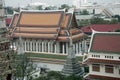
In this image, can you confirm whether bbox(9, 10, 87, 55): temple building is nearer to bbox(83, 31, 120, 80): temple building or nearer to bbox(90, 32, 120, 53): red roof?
bbox(90, 32, 120, 53): red roof

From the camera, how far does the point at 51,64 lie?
28.4 m

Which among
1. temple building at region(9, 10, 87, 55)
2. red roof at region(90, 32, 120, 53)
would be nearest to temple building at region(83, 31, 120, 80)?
red roof at region(90, 32, 120, 53)

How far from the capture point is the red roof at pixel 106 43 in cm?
2095

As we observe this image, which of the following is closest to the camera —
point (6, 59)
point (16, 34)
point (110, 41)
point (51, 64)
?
point (6, 59)

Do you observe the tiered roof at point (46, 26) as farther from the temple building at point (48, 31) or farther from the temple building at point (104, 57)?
the temple building at point (104, 57)

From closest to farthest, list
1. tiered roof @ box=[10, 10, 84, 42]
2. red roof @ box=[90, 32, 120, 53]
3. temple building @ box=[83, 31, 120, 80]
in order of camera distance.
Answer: temple building @ box=[83, 31, 120, 80] < red roof @ box=[90, 32, 120, 53] < tiered roof @ box=[10, 10, 84, 42]

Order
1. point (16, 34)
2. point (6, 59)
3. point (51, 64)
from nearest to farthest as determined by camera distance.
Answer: point (6, 59)
point (51, 64)
point (16, 34)

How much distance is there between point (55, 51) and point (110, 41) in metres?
11.4

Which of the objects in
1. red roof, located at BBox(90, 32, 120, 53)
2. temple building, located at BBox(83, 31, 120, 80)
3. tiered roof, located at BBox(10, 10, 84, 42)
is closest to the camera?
temple building, located at BBox(83, 31, 120, 80)

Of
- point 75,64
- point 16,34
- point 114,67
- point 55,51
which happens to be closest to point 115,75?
point 114,67

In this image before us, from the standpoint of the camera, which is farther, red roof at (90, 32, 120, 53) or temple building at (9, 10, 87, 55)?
temple building at (9, 10, 87, 55)

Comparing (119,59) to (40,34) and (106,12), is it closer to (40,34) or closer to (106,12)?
(40,34)

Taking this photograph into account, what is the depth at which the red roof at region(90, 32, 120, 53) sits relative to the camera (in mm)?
20953

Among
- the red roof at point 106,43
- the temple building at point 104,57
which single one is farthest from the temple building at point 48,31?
the temple building at point 104,57
